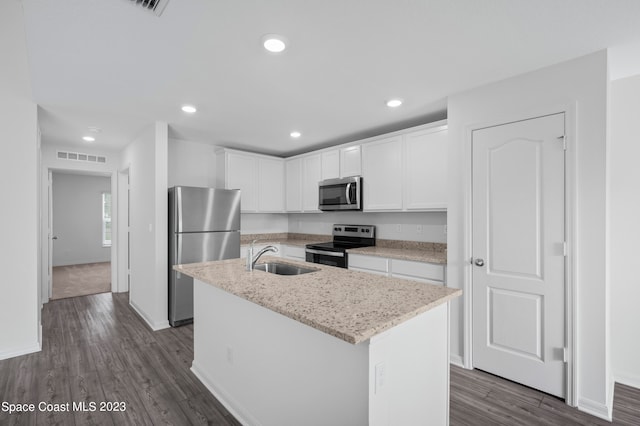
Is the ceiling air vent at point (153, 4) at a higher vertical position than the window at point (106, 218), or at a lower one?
higher

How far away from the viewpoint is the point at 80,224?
8102mm

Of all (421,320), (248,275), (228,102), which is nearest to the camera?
(421,320)

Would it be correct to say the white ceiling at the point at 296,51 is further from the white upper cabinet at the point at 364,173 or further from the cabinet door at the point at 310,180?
the cabinet door at the point at 310,180

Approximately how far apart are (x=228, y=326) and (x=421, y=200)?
2.34m

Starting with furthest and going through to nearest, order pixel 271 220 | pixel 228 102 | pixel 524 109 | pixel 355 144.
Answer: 1. pixel 271 220
2. pixel 355 144
3. pixel 228 102
4. pixel 524 109

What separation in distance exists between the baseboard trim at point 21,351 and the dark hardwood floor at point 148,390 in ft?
0.21

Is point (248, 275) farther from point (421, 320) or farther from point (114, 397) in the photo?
point (114, 397)

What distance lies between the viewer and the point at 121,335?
3406 mm

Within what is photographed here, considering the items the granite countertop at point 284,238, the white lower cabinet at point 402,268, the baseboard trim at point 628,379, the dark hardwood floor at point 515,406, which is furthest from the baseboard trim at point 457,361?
the granite countertop at point 284,238

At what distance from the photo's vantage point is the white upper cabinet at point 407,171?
10.7ft

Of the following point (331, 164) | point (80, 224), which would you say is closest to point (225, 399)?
point (331, 164)

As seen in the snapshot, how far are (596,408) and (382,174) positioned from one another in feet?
8.89

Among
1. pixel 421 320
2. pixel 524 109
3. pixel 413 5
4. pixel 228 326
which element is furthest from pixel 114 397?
pixel 524 109

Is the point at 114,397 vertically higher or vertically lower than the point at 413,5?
lower
